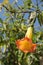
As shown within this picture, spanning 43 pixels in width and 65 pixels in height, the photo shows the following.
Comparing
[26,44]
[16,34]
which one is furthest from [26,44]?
[16,34]

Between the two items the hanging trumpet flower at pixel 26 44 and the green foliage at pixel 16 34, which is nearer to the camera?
the hanging trumpet flower at pixel 26 44

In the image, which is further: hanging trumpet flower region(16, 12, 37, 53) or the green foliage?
the green foliage

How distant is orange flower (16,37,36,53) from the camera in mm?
1131

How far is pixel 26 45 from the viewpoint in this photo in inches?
48.9

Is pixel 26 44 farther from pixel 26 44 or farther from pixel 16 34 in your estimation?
pixel 16 34

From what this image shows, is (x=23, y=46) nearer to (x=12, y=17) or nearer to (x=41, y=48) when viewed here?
(x=41, y=48)

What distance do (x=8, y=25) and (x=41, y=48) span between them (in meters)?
0.32

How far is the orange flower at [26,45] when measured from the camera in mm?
1131

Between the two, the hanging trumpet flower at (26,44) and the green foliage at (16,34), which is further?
the green foliage at (16,34)

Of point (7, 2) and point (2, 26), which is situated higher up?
point (7, 2)

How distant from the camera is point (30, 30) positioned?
1.32 m

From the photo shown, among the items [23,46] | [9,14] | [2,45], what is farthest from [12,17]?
[23,46]

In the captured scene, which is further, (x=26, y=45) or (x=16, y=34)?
(x=16, y=34)

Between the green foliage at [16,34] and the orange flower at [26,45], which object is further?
the green foliage at [16,34]
